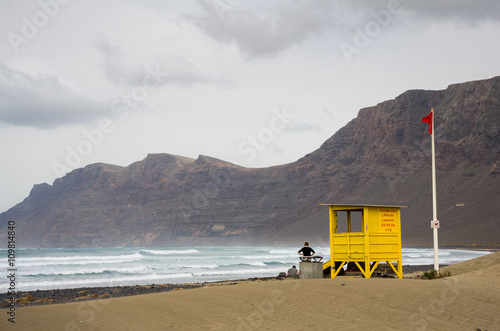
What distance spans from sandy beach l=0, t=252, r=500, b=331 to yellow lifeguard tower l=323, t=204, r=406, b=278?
109 inches

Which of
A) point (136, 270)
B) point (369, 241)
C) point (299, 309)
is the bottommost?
point (136, 270)

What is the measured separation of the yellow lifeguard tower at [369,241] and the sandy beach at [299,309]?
2759mm

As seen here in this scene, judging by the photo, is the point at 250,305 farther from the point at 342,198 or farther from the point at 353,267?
the point at 342,198

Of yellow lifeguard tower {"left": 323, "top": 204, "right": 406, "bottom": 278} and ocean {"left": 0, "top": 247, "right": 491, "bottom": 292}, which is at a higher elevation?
yellow lifeguard tower {"left": 323, "top": 204, "right": 406, "bottom": 278}

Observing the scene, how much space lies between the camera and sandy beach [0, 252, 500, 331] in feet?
40.0

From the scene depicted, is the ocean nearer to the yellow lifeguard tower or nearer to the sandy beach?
the yellow lifeguard tower

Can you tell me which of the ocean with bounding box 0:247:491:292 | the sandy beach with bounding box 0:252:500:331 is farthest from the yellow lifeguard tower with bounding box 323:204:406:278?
the ocean with bounding box 0:247:491:292

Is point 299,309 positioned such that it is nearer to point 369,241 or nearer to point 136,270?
point 369,241

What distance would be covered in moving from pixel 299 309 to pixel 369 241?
6.19m

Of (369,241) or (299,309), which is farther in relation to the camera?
(369,241)

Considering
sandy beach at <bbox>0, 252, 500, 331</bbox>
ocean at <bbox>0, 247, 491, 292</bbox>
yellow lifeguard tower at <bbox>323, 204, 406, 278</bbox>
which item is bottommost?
ocean at <bbox>0, 247, 491, 292</bbox>

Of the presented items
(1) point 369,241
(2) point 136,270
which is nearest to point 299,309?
(1) point 369,241

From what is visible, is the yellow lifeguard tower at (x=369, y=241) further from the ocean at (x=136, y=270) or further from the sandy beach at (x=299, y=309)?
the ocean at (x=136, y=270)

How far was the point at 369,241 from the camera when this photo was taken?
18.5m
